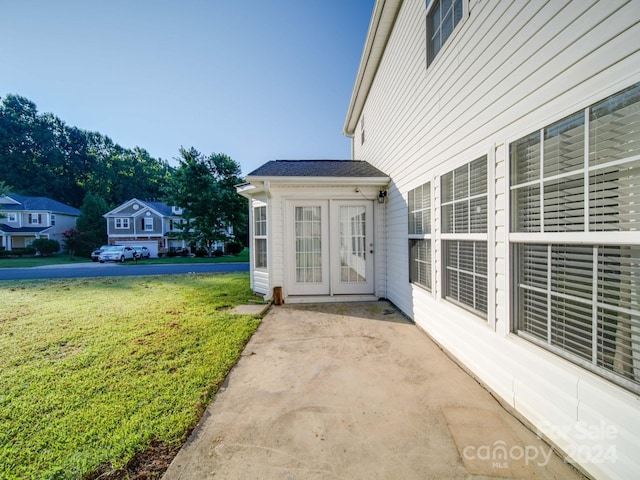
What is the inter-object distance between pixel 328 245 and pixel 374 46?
4549 mm

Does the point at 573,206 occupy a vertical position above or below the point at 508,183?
below

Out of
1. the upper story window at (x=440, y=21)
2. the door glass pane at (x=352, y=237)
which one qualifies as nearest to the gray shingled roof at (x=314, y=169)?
the door glass pane at (x=352, y=237)

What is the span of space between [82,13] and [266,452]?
12759 mm

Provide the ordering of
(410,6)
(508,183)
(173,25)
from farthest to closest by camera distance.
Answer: (173,25), (410,6), (508,183)

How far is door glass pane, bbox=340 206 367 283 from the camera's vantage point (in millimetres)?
5621

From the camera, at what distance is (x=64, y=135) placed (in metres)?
40.7

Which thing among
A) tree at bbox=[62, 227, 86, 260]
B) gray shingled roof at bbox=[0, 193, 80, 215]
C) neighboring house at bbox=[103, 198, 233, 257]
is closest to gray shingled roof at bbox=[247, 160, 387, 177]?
neighboring house at bbox=[103, 198, 233, 257]

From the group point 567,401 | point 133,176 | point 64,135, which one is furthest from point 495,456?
point 64,135

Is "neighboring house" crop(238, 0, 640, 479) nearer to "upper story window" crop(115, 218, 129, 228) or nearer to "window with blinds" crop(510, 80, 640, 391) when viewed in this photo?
"window with blinds" crop(510, 80, 640, 391)

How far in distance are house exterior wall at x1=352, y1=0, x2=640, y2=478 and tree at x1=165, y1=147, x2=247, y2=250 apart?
1894cm

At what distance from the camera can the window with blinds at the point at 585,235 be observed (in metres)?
1.36

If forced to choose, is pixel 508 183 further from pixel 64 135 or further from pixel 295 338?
pixel 64 135

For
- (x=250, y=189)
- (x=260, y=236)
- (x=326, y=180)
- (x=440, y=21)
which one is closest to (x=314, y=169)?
(x=326, y=180)

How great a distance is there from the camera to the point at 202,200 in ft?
65.3
